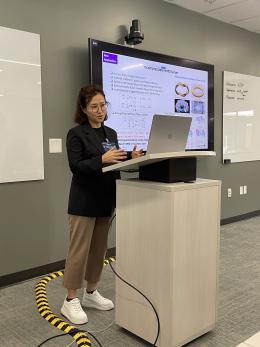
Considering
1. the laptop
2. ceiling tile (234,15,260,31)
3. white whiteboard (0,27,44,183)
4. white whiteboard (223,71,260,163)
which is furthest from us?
white whiteboard (223,71,260,163)

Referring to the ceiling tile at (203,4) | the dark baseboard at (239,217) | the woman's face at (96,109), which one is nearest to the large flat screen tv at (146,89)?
the ceiling tile at (203,4)

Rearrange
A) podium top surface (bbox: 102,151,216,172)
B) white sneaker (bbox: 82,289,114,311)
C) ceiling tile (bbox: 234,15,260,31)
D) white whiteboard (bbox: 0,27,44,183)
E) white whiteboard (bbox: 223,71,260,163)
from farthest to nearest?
white whiteboard (bbox: 223,71,260,163)
ceiling tile (bbox: 234,15,260,31)
white whiteboard (bbox: 0,27,44,183)
white sneaker (bbox: 82,289,114,311)
podium top surface (bbox: 102,151,216,172)

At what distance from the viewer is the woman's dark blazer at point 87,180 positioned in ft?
7.15

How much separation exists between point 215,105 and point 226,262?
84.4 inches

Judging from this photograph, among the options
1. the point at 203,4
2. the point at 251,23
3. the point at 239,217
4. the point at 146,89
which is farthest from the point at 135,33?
the point at 239,217

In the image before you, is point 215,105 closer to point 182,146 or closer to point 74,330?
point 182,146

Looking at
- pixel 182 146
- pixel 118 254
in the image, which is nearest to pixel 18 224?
pixel 118 254

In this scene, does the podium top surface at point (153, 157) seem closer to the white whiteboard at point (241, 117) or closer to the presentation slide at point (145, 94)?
the presentation slide at point (145, 94)

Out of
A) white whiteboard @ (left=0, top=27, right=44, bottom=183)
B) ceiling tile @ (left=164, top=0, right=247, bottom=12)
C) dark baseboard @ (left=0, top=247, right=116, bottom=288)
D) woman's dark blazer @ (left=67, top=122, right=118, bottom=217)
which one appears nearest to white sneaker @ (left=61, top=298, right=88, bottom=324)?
woman's dark blazer @ (left=67, top=122, right=118, bottom=217)

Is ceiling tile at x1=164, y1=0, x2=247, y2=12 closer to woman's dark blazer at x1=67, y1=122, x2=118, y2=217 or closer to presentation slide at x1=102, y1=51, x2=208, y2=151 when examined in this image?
presentation slide at x1=102, y1=51, x2=208, y2=151

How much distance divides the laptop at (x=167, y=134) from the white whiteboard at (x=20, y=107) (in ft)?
4.99

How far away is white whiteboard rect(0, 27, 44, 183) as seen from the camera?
2.85 meters

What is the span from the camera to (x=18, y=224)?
9.87 feet

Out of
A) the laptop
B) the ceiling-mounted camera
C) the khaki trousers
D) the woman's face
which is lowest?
the khaki trousers
